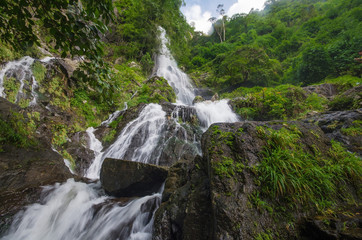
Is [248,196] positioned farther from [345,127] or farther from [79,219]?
[345,127]

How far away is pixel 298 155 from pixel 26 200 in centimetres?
553

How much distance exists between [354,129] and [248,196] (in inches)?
156

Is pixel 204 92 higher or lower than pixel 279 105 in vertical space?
higher

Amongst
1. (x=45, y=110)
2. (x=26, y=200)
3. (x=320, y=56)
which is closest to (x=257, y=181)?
(x=26, y=200)

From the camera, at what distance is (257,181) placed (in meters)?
2.09

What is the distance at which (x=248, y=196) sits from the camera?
6.38 ft

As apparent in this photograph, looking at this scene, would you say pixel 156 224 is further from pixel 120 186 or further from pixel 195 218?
pixel 120 186

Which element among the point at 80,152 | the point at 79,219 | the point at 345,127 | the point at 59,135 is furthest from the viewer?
the point at 59,135

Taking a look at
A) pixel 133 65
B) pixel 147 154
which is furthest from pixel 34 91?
pixel 133 65

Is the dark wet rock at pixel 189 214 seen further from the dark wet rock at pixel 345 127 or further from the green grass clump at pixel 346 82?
the green grass clump at pixel 346 82

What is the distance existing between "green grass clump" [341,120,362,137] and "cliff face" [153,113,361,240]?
1380 mm

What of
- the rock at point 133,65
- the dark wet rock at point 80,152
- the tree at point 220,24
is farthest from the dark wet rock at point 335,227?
the tree at point 220,24

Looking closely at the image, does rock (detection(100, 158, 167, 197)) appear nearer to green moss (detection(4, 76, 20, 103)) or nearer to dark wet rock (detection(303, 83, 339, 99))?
green moss (detection(4, 76, 20, 103))

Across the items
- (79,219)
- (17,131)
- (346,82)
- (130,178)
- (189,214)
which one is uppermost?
(346,82)
